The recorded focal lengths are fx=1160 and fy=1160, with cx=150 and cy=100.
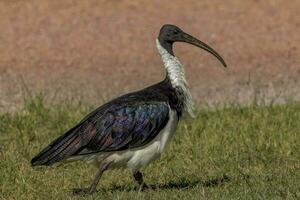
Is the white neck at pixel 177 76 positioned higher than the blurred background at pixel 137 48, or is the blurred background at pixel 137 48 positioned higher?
the white neck at pixel 177 76

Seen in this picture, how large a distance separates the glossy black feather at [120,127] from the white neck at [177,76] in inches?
3.5

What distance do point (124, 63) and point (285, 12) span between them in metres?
3.14

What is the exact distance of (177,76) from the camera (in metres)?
10.7

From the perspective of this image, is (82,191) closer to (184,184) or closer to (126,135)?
(126,135)

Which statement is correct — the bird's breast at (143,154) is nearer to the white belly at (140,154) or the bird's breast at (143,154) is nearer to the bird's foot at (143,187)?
the white belly at (140,154)

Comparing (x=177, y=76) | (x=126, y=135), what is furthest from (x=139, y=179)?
(x=177, y=76)

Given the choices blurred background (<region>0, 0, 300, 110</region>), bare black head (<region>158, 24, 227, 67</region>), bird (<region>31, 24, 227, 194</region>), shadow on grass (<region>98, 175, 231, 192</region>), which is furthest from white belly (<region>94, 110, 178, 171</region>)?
blurred background (<region>0, 0, 300, 110</region>)

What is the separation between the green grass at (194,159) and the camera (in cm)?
1034

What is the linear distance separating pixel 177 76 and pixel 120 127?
78 centimetres

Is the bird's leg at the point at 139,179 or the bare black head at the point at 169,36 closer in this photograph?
the bird's leg at the point at 139,179

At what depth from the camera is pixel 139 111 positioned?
1046 cm

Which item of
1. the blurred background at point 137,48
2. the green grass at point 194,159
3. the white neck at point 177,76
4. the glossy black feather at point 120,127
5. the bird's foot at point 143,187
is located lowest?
the blurred background at point 137,48

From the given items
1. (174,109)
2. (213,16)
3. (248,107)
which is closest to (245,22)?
(213,16)

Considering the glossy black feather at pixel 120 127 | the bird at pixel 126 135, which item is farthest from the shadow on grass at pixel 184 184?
the glossy black feather at pixel 120 127
